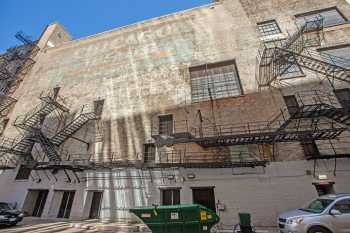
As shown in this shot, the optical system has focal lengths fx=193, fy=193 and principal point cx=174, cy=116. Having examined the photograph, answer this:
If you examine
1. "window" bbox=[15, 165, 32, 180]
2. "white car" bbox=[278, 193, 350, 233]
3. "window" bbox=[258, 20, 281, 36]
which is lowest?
"white car" bbox=[278, 193, 350, 233]

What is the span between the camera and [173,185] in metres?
11.7

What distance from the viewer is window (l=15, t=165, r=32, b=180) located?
51.2 feet

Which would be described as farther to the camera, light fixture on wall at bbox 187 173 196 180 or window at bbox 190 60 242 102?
window at bbox 190 60 242 102

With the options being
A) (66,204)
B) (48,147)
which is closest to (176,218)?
(66,204)

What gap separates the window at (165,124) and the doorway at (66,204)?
7.75 m

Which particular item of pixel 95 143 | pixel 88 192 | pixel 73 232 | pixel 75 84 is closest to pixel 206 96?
pixel 95 143

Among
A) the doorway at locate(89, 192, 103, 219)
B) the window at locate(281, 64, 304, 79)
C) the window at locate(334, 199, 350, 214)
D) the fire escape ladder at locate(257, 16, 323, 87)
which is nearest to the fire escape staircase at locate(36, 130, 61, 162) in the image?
the doorway at locate(89, 192, 103, 219)

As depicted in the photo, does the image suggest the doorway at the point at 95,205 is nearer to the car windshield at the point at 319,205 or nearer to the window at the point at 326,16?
the car windshield at the point at 319,205

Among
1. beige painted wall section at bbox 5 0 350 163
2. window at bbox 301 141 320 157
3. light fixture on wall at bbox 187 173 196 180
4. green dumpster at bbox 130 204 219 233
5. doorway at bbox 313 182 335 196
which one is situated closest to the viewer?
green dumpster at bbox 130 204 219 233

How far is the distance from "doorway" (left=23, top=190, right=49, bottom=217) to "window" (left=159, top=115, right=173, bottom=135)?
388 inches

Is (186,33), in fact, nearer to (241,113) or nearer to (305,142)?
(241,113)

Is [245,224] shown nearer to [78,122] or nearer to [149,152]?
[149,152]

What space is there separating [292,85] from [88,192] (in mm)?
16024

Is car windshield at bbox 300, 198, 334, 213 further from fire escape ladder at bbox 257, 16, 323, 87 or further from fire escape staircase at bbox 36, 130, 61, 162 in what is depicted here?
fire escape staircase at bbox 36, 130, 61, 162
